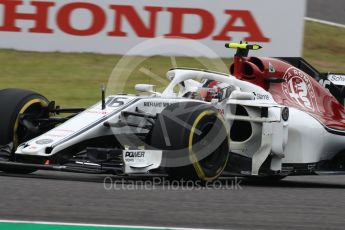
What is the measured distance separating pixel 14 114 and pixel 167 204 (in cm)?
266

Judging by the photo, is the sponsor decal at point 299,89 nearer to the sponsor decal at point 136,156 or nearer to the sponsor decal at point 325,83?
the sponsor decal at point 325,83

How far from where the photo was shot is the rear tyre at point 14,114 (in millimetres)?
8672

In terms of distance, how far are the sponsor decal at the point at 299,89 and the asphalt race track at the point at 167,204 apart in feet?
3.50

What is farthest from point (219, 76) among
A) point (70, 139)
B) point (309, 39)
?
point (309, 39)

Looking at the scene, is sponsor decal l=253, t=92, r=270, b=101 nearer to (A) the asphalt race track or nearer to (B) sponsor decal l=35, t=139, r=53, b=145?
(A) the asphalt race track

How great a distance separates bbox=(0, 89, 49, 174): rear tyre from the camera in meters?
8.67

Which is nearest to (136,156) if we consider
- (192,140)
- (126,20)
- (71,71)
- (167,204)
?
(192,140)

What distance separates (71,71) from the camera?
17625 mm

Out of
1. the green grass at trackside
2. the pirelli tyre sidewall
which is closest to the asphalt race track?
the pirelli tyre sidewall

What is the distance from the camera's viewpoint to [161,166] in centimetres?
784

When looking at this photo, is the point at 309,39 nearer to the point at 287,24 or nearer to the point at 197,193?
the point at 287,24

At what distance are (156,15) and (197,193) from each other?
10179mm

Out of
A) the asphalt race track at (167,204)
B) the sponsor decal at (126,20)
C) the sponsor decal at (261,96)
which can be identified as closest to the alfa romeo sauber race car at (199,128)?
the sponsor decal at (261,96)

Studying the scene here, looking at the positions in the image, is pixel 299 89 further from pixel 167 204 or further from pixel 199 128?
pixel 167 204
